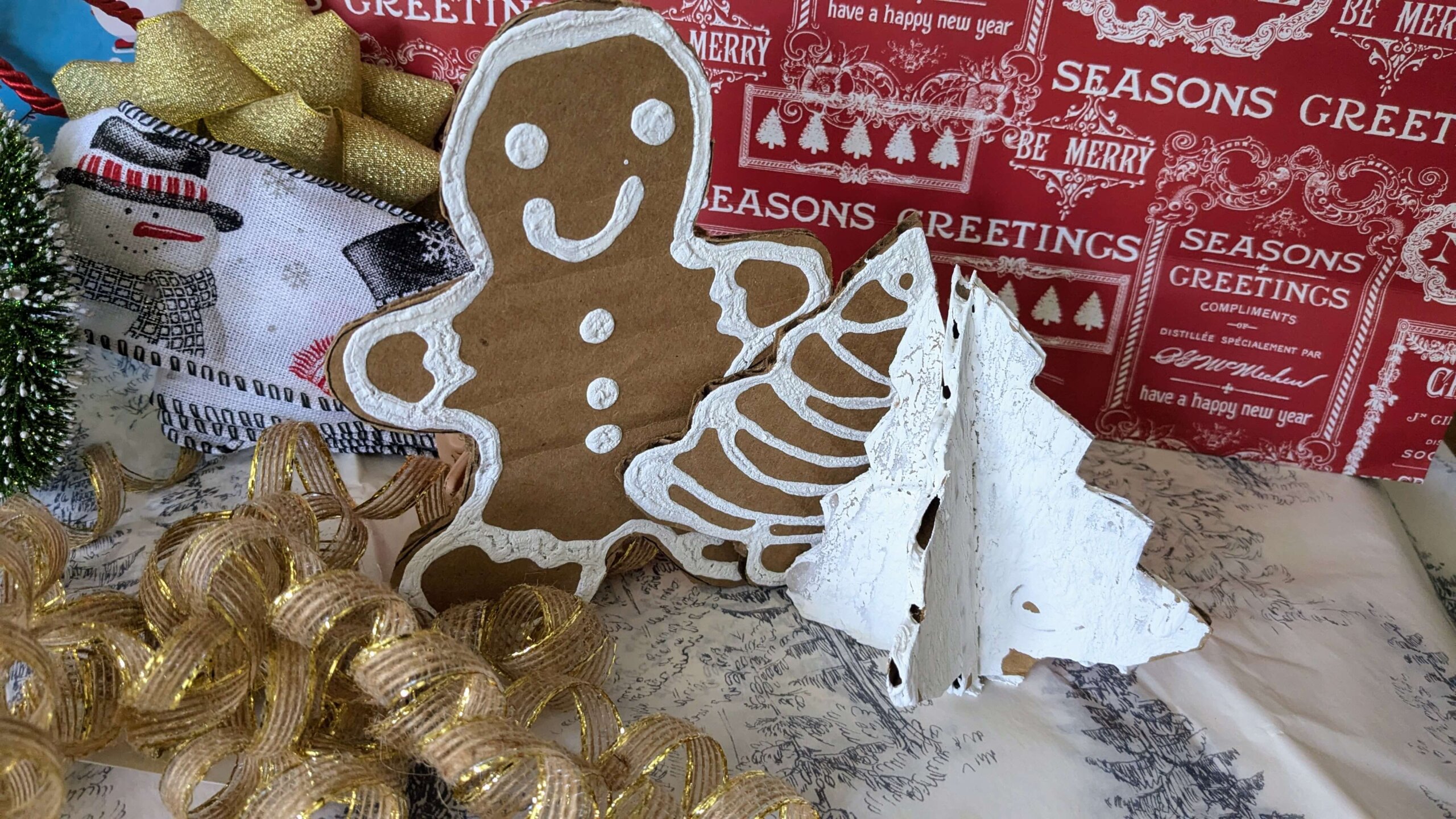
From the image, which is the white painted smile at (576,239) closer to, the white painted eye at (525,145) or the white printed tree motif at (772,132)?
the white painted eye at (525,145)

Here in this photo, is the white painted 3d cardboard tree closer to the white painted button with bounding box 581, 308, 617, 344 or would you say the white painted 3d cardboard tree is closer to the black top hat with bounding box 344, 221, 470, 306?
the white painted button with bounding box 581, 308, 617, 344

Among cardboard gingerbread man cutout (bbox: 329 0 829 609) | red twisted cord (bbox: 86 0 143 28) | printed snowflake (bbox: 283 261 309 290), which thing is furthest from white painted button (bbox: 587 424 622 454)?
red twisted cord (bbox: 86 0 143 28)

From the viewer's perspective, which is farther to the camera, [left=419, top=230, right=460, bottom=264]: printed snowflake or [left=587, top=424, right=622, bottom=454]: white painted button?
[left=419, top=230, right=460, bottom=264]: printed snowflake

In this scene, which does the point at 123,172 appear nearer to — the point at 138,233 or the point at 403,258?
the point at 138,233

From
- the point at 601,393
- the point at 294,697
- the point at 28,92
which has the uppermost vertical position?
the point at 28,92

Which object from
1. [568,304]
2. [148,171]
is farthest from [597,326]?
Result: [148,171]

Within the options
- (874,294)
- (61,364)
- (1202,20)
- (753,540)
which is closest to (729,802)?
(753,540)

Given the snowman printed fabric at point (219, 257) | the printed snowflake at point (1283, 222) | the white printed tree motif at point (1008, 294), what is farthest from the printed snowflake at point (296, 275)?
the printed snowflake at point (1283, 222)
